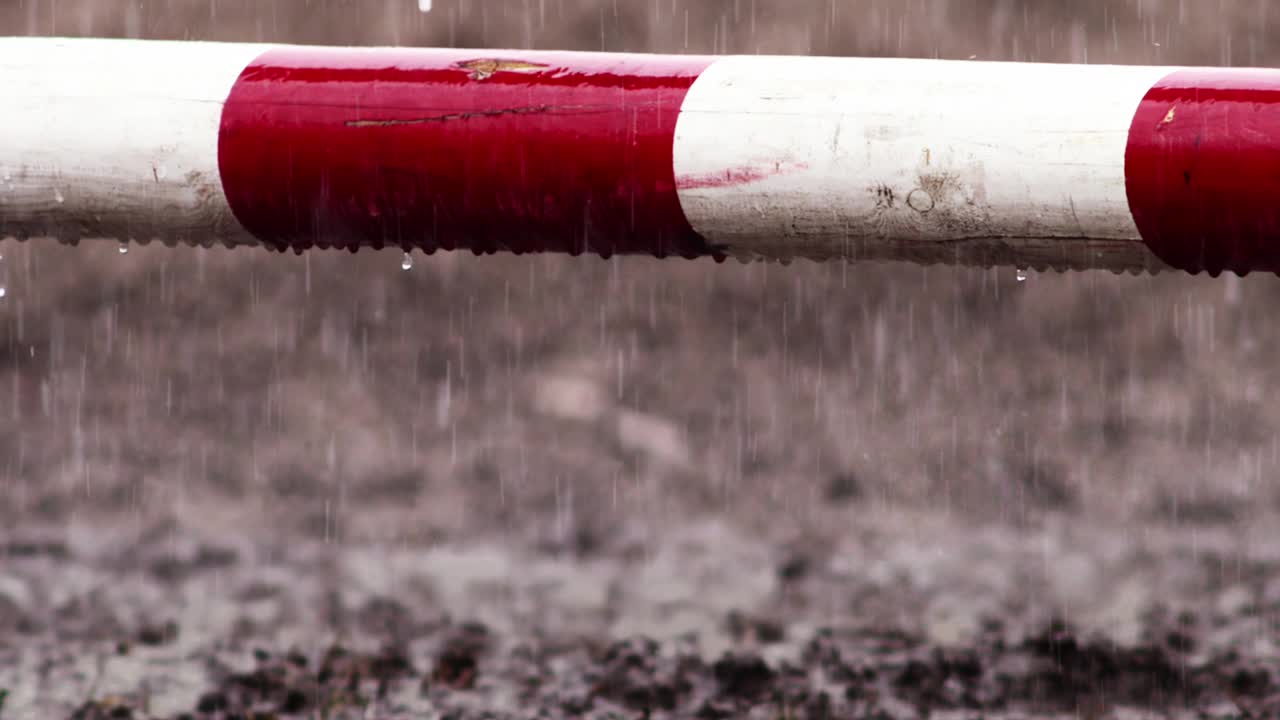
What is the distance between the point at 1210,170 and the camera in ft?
4.67

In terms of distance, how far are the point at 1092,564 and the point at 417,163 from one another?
2.58 m

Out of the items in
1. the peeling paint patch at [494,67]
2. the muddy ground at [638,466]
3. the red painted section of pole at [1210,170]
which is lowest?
the muddy ground at [638,466]

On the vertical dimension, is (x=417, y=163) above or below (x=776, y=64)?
below

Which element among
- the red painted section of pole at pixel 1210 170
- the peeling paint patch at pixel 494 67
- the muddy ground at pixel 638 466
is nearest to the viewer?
the red painted section of pole at pixel 1210 170

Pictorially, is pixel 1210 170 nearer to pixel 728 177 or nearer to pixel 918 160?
pixel 918 160

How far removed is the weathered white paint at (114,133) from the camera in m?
1.70

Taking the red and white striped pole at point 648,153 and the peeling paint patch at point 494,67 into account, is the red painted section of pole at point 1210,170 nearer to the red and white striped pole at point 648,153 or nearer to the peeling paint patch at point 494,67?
the red and white striped pole at point 648,153

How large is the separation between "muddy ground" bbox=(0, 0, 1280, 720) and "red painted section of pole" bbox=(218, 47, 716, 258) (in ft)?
5.47

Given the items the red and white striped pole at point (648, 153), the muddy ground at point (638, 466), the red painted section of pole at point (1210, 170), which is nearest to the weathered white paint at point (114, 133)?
the red and white striped pole at point (648, 153)

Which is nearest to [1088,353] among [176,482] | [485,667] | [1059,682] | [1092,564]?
[1092,564]

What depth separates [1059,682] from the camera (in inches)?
127

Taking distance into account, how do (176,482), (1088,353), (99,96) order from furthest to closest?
1. (1088,353)
2. (176,482)
3. (99,96)

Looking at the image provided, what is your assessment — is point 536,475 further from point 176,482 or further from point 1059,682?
point 1059,682

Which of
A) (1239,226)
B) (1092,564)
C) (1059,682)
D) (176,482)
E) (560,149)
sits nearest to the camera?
(1239,226)
